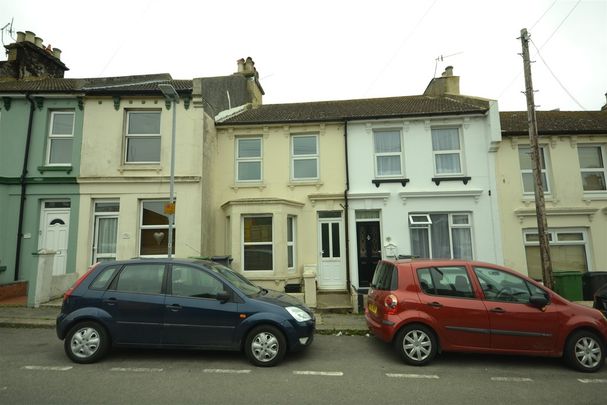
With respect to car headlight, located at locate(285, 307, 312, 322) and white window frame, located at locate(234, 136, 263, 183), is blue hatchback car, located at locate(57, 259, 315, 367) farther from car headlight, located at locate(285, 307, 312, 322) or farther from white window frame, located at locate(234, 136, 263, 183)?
white window frame, located at locate(234, 136, 263, 183)

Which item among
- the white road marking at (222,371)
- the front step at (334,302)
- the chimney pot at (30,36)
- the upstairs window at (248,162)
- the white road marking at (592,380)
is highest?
the chimney pot at (30,36)

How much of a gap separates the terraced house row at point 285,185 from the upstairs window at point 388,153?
0.04m

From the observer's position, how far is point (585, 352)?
5156 millimetres

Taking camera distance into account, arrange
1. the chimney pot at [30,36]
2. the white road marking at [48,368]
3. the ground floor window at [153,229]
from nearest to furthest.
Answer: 1. the white road marking at [48,368]
2. the ground floor window at [153,229]
3. the chimney pot at [30,36]

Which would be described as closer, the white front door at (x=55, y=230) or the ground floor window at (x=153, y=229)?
the white front door at (x=55, y=230)

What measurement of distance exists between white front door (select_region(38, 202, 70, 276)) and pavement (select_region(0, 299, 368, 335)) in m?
1.96

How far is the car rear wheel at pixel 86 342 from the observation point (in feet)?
17.0

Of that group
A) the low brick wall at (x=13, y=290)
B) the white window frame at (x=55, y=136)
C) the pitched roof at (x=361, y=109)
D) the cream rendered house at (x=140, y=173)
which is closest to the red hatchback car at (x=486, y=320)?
the cream rendered house at (x=140, y=173)

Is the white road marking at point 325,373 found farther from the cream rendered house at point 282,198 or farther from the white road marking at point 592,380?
the cream rendered house at point 282,198

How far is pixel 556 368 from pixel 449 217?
631 centimetres

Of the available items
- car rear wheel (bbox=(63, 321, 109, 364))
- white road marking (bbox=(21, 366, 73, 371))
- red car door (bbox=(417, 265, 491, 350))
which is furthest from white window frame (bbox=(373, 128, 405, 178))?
white road marking (bbox=(21, 366, 73, 371))

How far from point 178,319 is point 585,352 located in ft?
20.5

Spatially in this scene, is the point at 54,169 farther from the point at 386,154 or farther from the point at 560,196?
the point at 560,196

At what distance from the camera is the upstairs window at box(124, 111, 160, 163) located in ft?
35.6
